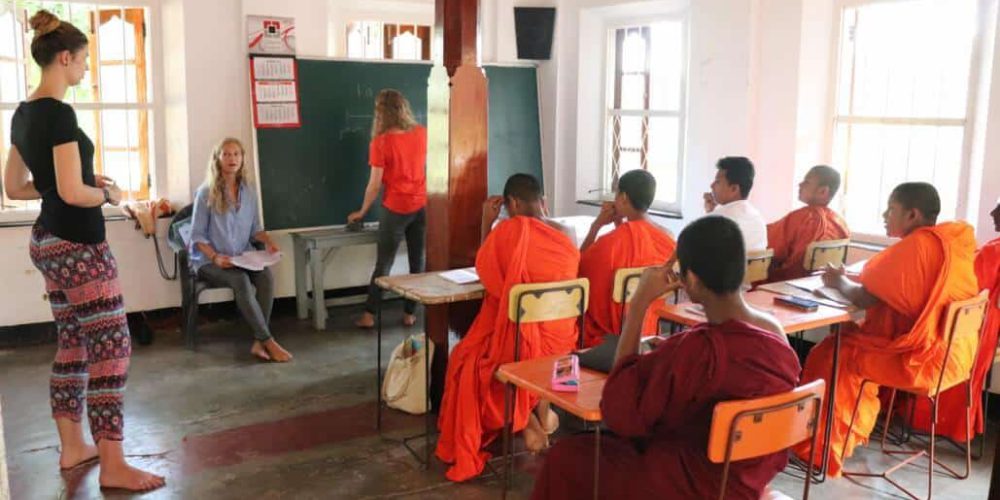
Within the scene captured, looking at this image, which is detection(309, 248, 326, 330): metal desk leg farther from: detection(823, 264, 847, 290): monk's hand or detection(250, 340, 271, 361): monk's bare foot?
detection(823, 264, 847, 290): monk's hand

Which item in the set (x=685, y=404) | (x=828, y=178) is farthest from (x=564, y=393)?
(x=828, y=178)

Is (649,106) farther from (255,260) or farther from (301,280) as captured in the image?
(255,260)

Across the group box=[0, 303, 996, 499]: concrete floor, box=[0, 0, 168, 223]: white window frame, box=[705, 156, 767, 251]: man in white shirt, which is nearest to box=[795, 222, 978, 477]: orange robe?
box=[0, 303, 996, 499]: concrete floor

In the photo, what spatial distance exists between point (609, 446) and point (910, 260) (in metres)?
1.71

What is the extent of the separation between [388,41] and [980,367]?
453 centimetres

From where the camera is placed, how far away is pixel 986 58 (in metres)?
4.38

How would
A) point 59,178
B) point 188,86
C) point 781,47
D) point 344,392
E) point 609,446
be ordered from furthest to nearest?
point 188,86
point 781,47
point 344,392
point 59,178
point 609,446

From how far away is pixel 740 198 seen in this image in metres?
4.50

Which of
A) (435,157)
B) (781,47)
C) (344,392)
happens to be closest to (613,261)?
(435,157)

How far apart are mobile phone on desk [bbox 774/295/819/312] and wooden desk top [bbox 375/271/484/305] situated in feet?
4.04

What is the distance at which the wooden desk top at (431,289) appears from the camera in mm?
3512

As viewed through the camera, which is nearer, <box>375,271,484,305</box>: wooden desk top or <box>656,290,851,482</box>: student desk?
<box>656,290,851,482</box>: student desk

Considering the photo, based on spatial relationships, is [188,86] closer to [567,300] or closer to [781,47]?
[567,300]

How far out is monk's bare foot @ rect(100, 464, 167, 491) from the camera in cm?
333
